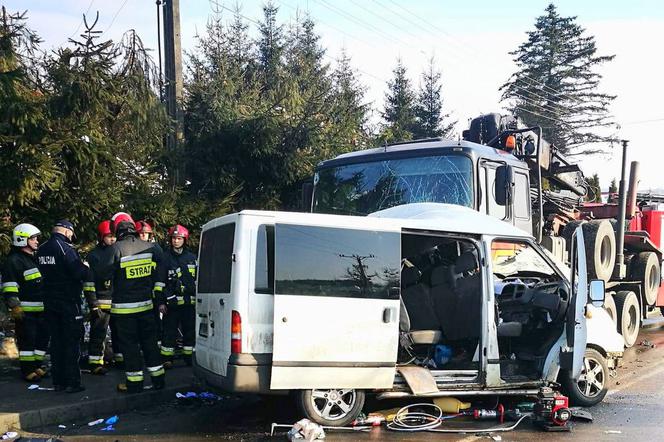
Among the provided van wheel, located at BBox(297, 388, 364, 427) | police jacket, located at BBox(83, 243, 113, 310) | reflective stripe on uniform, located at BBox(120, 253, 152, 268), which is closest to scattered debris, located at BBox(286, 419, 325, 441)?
van wheel, located at BBox(297, 388, 364, 427)

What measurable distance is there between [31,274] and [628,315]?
903cm

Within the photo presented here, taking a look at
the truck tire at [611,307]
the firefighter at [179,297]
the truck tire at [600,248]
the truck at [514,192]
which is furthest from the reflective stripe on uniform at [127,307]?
the truck tire at [611,307]

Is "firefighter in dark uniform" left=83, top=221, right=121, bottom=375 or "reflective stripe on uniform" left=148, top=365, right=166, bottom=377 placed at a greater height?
"firefighter in dark uniform" left=83, top=221, right=121, bottom=375

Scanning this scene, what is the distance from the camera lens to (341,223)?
223 inches

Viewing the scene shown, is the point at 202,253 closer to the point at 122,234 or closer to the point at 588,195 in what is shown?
the point at 122,234

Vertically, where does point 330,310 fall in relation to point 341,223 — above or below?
below

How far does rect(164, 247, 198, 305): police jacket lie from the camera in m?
7.98

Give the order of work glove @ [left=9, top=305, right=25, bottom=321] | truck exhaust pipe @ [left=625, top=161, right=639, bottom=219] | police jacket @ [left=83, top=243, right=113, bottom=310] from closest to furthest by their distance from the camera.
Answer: work glove @ [left=9, top=305, right=25, bottom=321] < police jacket @ [left=83, top=243, right=113, bottom=310] < truck exhaust pipe @ [left=625, top=161, right=639, bottom=219]

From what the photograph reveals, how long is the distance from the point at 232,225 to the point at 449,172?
11.5 ft

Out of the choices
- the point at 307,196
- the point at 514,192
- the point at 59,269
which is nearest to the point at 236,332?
the point at 59,269

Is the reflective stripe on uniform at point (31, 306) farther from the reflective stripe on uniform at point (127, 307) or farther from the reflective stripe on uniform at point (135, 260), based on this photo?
the reflective stripe on uniform at point (135, 260)

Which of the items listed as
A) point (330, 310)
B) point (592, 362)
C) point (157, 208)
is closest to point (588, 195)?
point (592, 362)

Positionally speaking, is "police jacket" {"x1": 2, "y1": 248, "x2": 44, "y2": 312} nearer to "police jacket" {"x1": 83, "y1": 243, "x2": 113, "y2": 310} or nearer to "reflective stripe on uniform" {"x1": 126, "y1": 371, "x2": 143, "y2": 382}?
"police jacket" {"x1": 83, "y1": 243, "x2": 113, "y2": 310}

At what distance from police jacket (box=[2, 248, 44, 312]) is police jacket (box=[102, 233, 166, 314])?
44.1 inches
